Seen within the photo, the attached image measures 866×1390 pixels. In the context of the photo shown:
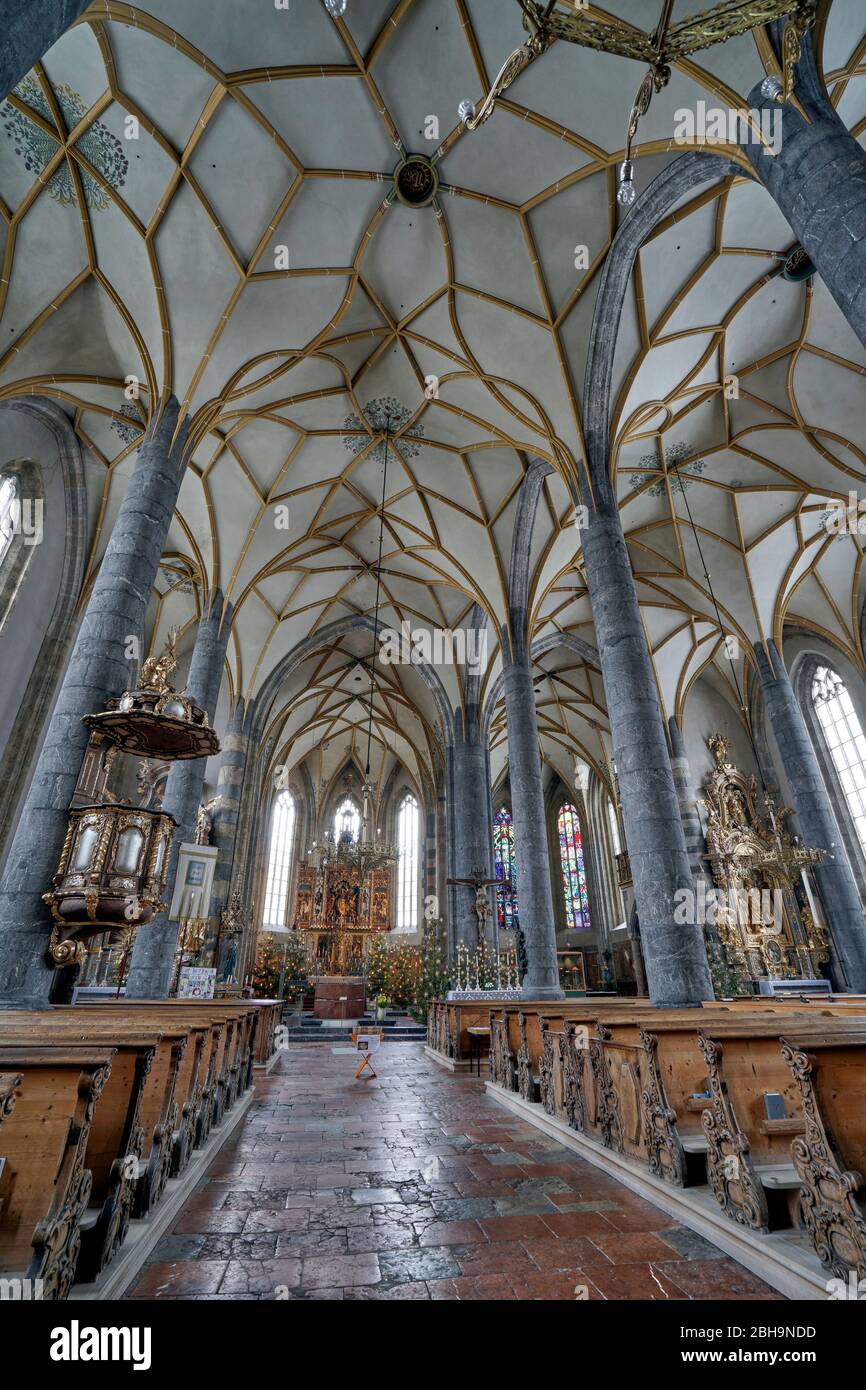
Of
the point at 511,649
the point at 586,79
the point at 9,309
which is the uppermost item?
the point at 586,79

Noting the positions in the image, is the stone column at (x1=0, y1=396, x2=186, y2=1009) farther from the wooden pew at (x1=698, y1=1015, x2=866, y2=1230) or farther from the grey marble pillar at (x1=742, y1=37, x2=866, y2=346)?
the grey marble pillar at (x1=742, y1=37, x2=866, y2=346)

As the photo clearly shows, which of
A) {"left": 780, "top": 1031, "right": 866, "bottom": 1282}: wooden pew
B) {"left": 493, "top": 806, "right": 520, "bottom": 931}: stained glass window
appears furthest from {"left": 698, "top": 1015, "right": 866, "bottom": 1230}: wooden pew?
{"left": 493, "top": 806, "right": 520, "bottom": 931}: stained glass window

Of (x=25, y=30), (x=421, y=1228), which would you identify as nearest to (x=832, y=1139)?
(x=421, y=1228)

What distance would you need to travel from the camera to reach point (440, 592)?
19.6 m

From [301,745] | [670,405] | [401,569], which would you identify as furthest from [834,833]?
[301,745]

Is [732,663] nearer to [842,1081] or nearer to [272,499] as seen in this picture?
[272,499]

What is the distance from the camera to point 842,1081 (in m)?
2.69

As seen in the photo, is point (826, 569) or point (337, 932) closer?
point (826, 569)

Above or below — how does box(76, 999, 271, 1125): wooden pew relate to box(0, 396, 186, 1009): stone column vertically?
below

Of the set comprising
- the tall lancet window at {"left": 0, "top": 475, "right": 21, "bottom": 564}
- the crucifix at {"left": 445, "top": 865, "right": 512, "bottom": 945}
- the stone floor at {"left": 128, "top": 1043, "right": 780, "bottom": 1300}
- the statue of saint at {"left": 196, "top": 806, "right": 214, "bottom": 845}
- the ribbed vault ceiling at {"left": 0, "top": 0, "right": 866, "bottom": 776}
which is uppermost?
the ribbed vault ceiling at {"left": 0, "top": 0, "right": 866, "bottom": 776}

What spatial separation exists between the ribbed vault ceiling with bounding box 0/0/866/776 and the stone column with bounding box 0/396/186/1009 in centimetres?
209

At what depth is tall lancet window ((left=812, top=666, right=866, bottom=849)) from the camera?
16.7 m

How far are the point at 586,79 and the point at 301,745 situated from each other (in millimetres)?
25030

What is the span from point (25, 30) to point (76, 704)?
5.48m
